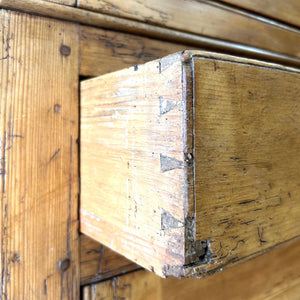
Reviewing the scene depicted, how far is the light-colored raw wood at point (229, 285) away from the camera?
2.31 feet

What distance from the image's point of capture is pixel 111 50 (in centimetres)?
70

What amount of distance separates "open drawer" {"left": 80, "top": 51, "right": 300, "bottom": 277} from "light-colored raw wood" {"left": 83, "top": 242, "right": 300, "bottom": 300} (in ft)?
0.63

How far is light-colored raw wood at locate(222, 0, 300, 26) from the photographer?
0.87 m

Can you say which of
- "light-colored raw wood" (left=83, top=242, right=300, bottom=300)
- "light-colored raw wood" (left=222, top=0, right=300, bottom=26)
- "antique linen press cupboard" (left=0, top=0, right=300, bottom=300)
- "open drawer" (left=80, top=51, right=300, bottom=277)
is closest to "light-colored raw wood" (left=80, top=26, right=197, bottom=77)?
"antique linen press cupboard" (left=0, top=0, right=300, bottom=300)

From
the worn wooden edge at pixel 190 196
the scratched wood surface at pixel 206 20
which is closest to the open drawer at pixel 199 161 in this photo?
the worn wooden edge at pixel 190 196

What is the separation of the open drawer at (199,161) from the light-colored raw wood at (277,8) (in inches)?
17.0

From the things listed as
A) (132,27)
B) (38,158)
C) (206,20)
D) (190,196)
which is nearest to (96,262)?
(38,158)

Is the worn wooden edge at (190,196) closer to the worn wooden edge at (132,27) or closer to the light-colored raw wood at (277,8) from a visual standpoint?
the worn wooden edge at (132,27)

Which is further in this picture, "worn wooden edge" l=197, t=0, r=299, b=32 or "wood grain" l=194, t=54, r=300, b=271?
"worn wooden edge" l=197, t=0, r=299, b=32

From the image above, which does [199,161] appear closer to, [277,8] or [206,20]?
[206,20]

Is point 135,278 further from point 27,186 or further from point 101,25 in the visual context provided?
point 101,25

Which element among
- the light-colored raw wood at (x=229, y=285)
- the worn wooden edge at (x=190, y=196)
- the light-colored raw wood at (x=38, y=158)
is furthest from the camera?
the light-colored raw wood at (x=229, y=285)

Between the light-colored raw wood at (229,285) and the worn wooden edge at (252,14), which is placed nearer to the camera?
the light-colored raw wood at (229,285)

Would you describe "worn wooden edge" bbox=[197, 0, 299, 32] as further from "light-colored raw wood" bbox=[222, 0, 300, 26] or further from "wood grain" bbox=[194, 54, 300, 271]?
"wood grain" bbox=[194, 54, 300, 271]
